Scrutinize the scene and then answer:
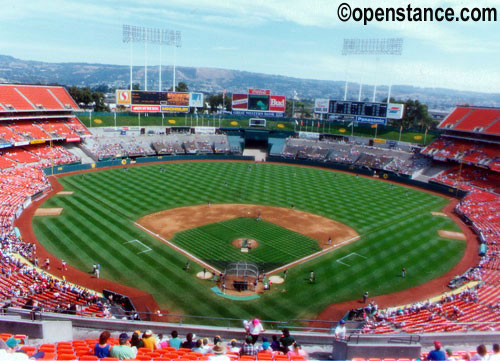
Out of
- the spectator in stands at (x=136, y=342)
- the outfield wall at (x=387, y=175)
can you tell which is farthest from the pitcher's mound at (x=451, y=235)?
the spectator in stands at (x=136, y=342)

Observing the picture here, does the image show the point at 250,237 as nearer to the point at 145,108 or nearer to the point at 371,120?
the point at 371,120

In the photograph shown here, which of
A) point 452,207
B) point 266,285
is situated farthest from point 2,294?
point 452,207

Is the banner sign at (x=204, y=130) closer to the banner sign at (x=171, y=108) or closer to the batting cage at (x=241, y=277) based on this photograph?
the banner sign at (x=171, y=108)

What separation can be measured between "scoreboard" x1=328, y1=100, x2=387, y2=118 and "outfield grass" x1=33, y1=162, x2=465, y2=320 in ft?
67.7

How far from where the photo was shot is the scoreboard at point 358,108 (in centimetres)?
7662

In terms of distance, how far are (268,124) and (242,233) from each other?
60367mm

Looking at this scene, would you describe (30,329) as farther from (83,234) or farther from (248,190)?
(248,190)

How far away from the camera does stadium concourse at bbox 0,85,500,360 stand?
814 inches

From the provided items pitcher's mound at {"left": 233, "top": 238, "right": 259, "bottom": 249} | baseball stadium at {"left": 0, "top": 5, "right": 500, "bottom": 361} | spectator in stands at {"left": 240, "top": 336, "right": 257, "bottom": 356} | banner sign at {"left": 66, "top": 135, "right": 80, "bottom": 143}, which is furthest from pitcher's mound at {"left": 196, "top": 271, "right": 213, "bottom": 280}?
banner sign at {"left": 66, "top": 135, "right": 80, "bottom": 143}

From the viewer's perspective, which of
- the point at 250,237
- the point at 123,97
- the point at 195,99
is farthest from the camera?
the point at 195,99

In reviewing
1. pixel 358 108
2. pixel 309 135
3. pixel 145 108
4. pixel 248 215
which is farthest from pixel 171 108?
pixel 248 215

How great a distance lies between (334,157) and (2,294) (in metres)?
62.8

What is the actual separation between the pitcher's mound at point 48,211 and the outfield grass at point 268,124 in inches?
1566

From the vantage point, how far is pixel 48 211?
3956cm
